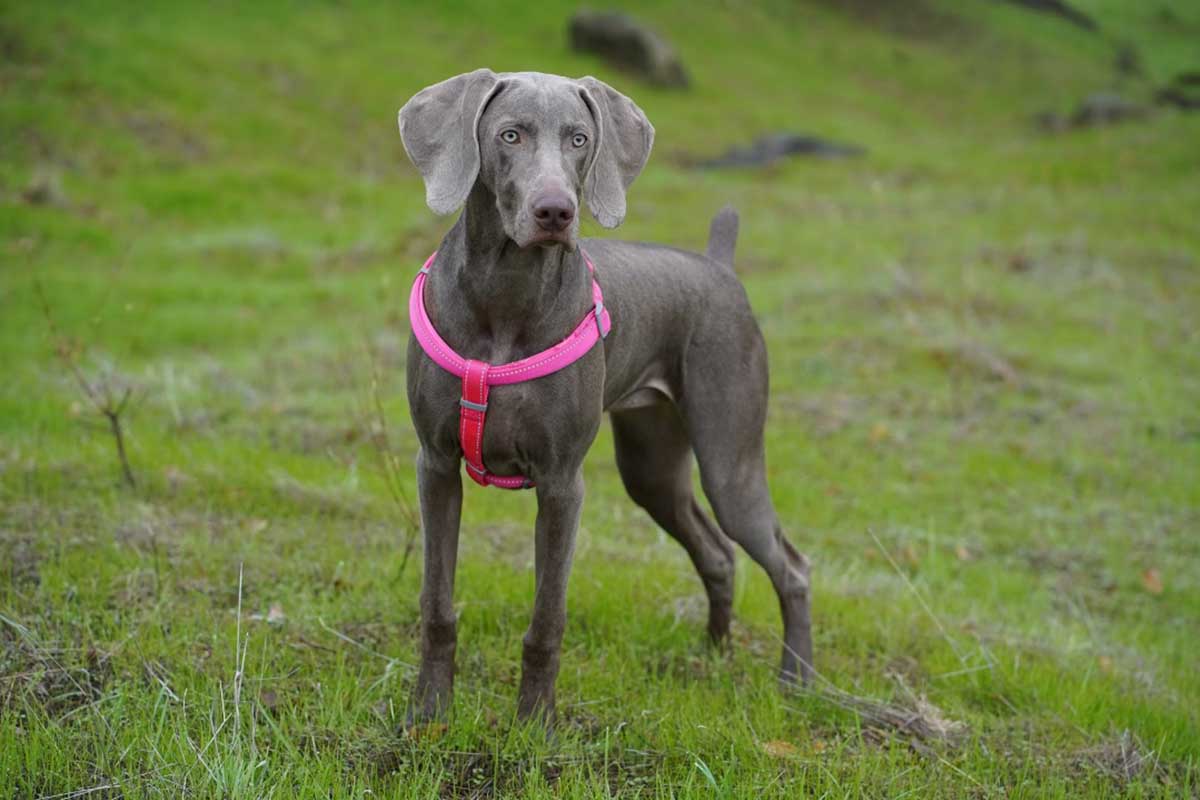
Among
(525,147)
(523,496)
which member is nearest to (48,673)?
(525,147)

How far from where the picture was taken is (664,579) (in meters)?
5.45

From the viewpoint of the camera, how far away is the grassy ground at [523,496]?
3703mm

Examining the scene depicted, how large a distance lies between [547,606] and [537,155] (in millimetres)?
1482

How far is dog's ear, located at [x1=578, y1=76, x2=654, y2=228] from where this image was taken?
3479 millimetres

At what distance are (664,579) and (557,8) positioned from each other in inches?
1109

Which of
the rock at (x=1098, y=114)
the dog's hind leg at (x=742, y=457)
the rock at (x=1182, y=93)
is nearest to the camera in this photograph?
the dog's hind leg at (x=742, y=457)

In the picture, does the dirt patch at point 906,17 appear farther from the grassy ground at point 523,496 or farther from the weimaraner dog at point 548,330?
the weimaraner dog at point 548,330

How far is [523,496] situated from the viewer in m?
6.75

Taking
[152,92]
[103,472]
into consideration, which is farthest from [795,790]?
[152,92]

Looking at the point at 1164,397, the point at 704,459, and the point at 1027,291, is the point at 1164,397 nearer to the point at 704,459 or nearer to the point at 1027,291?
the point at 1027,291

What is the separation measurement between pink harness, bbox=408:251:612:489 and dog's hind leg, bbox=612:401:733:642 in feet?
3.53

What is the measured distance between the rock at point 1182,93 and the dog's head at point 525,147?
3246 cm

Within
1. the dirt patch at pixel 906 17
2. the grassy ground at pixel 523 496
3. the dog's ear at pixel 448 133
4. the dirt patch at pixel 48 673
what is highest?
the dirt patch at pixel 906 17

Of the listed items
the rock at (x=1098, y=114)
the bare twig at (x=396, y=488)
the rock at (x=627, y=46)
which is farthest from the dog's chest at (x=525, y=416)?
the rock at (x=1098, y=114)
